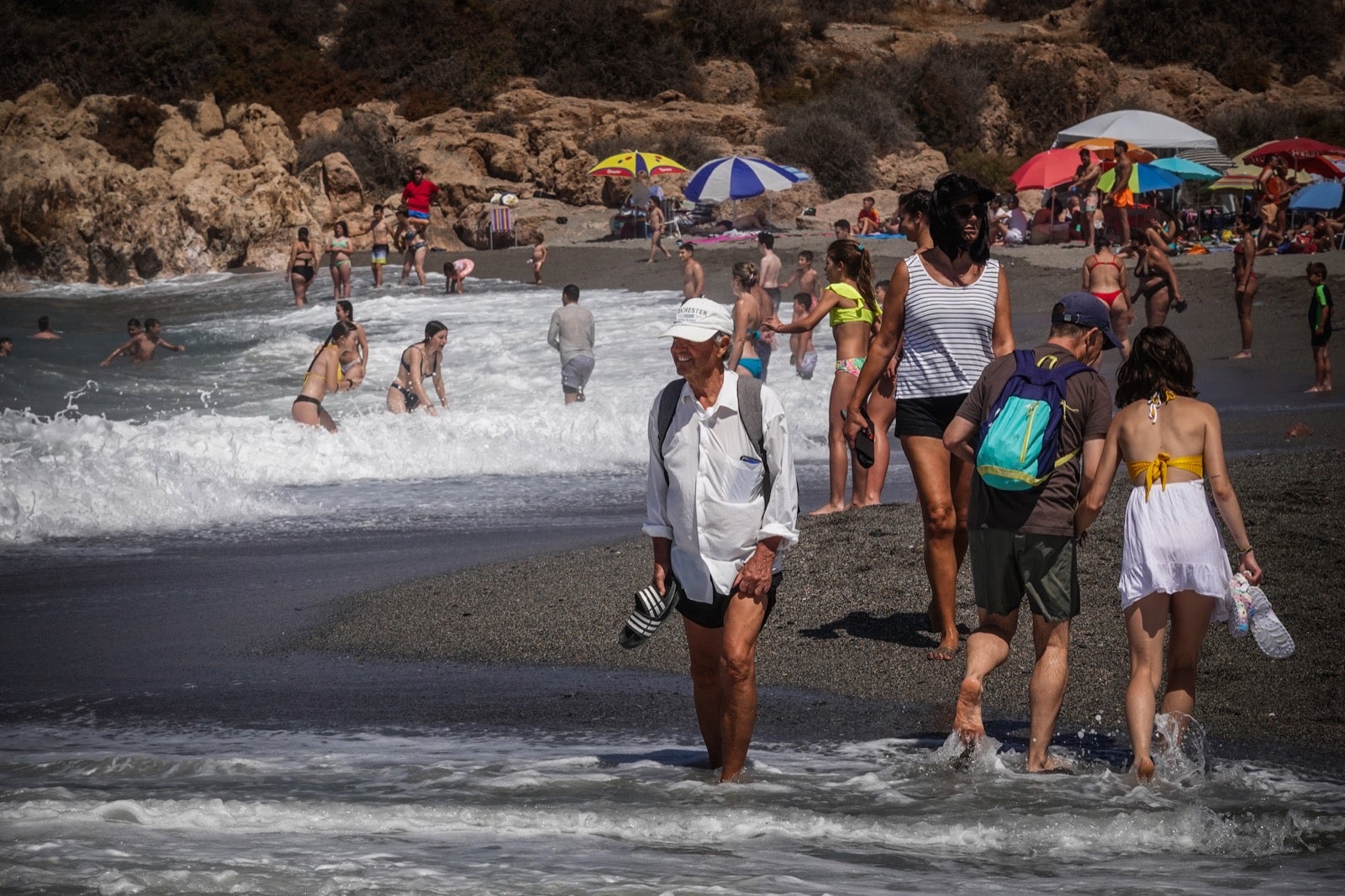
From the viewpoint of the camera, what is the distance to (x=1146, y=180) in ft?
78.3

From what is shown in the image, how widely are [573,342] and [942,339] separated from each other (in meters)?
9.87

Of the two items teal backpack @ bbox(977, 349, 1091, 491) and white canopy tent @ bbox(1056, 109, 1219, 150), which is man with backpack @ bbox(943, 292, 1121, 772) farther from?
white canopy tent @ bbox(1056, 109, 1219, 150)

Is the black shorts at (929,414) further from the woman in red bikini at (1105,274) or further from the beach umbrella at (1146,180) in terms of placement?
the beach umbrella at (1146,180)

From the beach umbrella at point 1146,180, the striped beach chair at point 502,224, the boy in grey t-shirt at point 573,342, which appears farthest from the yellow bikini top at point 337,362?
the striped beach chair at point 502,224

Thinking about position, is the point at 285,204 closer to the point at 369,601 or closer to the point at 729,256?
the point at 729,256

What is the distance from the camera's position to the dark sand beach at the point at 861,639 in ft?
17.5

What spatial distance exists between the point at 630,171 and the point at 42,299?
13114 mm

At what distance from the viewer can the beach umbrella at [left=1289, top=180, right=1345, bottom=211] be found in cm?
2488

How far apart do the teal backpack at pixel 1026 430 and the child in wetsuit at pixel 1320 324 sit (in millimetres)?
10555

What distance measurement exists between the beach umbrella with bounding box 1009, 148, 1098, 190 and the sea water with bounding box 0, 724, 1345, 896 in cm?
2112

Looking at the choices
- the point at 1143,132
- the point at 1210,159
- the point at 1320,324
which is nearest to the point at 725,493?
the point at 1320,324

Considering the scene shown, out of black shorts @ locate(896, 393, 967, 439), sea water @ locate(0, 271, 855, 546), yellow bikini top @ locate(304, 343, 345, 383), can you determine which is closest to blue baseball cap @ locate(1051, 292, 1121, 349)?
black shorts @ locate(896, 393, 967, 439)

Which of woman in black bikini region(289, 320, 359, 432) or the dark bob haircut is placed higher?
the dark bob haircut

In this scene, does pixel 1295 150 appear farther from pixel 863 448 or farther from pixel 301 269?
pixel 863 448
